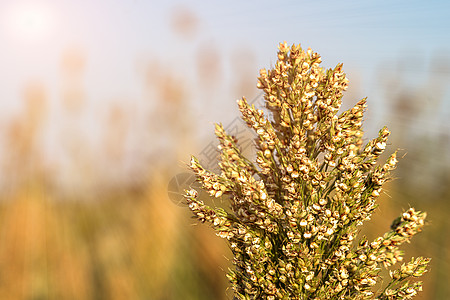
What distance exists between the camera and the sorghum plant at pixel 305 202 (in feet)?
10.7

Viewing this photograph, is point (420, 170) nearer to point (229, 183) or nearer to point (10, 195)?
point (229, 183)

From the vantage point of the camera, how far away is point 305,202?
3445 mm

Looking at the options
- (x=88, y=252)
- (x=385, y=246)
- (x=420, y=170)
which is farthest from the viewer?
(x=88, y=252)

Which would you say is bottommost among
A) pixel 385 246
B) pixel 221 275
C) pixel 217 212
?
pixel 385 246

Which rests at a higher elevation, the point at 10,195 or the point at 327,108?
the point at 10,195

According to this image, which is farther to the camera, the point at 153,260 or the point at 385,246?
the point at 153,260

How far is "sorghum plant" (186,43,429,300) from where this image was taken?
3262 mm

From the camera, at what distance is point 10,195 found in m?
9.97

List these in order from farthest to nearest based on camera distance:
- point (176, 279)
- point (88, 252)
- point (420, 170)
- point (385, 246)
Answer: point (88, 252) → point (420, 170) → point (176, 279) → point (385, 246)

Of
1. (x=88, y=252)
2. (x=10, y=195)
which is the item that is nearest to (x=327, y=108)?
(x=88, y=252)

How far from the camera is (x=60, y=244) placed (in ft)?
31.2

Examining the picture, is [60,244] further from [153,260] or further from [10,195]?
[153,260]

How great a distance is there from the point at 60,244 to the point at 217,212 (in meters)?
7.36

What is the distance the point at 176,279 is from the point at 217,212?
16.0 ft
